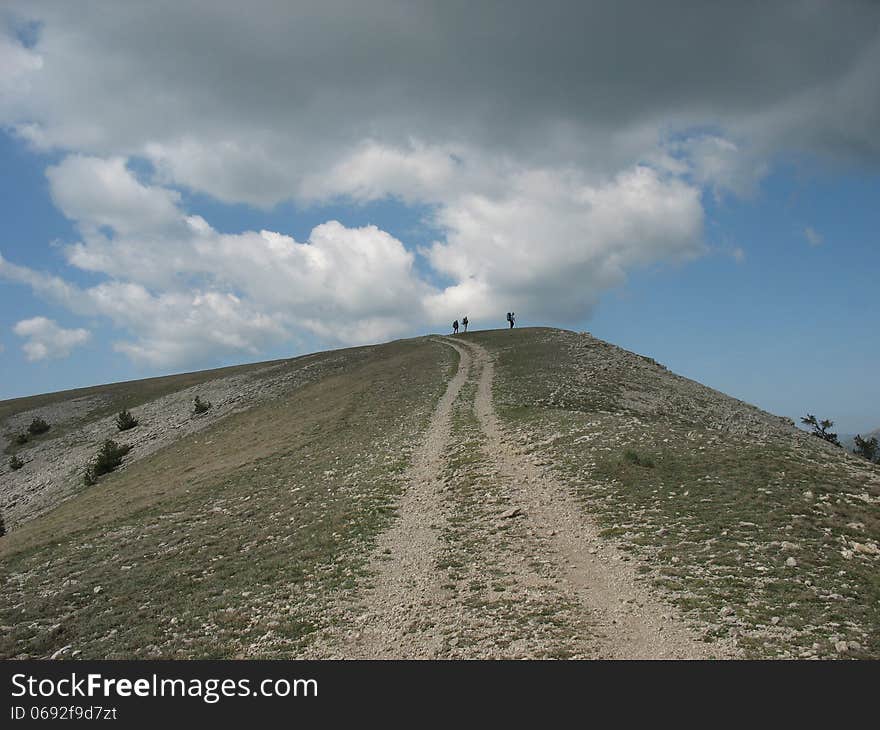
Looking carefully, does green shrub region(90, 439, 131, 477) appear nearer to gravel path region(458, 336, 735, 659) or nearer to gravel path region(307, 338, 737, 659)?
gravel path region(307, 338, 737, 659)

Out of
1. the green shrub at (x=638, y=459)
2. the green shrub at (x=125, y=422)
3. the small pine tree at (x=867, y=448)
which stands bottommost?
the small pine tree at (x=867, y=448)

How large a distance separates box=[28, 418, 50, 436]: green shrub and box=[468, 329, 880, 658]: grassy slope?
180 feet

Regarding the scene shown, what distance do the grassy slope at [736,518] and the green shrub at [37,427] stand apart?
Result: 2158 inches

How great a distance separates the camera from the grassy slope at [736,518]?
1127cm

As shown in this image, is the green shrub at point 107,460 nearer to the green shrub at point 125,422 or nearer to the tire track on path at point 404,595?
the green shrub at point 125,422

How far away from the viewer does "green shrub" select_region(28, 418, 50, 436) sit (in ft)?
200

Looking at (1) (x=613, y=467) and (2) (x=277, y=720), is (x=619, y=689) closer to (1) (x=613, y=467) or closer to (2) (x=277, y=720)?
(2) (x=277, y=720)

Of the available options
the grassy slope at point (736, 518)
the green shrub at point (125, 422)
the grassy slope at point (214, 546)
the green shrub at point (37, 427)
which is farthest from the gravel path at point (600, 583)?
the green shrub at point (37, 427)

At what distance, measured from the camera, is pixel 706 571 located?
13656mm

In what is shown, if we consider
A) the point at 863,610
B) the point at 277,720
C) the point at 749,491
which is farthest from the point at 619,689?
the point at 749,491

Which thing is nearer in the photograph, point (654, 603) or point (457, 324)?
point (654, 603)

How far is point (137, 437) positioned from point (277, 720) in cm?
4793

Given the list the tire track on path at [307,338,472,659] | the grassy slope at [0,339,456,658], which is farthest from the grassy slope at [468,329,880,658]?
the grassy slope at [0,339,456,658]

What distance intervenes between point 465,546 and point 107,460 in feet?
118
